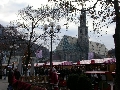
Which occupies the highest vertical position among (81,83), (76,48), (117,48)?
(76,48)

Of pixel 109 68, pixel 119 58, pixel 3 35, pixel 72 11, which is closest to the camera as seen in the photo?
pixel 119 58

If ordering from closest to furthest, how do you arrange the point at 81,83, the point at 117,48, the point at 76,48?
1. the point at 117,48
2. the point at 81,83
3. the point at 76,48

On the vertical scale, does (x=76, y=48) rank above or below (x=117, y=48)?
above

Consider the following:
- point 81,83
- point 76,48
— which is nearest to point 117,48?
point 81,83

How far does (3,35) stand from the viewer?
50.1m

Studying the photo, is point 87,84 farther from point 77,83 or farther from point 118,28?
point 118,28

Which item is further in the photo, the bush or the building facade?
the building facade

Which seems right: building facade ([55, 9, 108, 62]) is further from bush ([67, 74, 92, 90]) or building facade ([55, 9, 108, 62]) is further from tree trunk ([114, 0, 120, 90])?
tree trunk ([114, 0, 120, 90])

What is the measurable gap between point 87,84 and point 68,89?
7.94ft

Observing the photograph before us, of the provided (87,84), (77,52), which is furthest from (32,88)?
(77,52)

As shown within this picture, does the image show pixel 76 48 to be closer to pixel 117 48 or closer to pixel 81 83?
pixel 81 83

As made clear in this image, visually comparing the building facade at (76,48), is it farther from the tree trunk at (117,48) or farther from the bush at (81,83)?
the tree trunk at (117,48)

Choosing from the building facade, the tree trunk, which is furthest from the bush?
the building facade

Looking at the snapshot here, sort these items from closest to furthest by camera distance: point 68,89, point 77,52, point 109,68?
point 68,89
point 109,68
point 77,52
